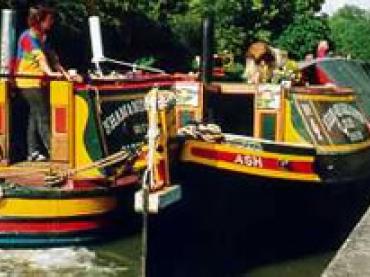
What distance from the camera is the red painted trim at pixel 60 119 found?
975cm

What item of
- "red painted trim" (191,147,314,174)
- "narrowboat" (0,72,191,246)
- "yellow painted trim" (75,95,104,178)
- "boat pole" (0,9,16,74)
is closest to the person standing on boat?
"narrowboat" (0,72,191,246)

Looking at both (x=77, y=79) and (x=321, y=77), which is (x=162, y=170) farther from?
(x=321, y=77)

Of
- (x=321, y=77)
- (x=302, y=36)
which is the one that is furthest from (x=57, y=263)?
(x=302, y=36)

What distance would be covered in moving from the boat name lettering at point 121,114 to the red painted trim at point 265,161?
132 centimetres

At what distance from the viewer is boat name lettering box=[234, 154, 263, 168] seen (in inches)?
350

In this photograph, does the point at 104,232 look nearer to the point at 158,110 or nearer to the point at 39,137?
the point at 39,137

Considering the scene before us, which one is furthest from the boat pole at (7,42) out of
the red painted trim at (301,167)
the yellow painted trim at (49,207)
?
the red painted trim at (301,167)

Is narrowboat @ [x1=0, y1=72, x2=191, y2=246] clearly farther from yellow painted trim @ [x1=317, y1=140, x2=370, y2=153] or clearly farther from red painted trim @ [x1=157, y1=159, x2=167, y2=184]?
Answer: yellow painted trim @ [x1=317, y1=140, x2=370, y2=153]

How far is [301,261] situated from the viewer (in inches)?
376

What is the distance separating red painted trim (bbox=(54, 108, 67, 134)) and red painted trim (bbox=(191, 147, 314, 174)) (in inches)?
63.0

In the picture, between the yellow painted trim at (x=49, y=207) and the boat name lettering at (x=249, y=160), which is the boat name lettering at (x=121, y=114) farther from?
the boat name lettering at (x=249, y=160)

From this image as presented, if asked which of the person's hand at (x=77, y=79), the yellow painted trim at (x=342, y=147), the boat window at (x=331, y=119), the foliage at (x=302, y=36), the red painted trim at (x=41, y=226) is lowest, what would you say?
the red painted trim at (x=41, y=226)

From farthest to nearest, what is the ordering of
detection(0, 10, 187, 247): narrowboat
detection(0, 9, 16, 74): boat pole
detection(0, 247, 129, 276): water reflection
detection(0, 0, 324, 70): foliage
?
detection(0, 0, 324, 70): foliage, detection(0, 9, 16, 74): boat pole, detection(0, 10, 187, 247): narrowboat, detection(0, 247, 129, 276): water reflection

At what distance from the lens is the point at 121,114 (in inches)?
397
